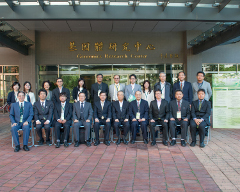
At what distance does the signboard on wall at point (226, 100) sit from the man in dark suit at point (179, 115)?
217 cm

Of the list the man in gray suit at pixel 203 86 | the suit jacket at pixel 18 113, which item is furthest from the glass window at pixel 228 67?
the suit jacket at pixel 18 113

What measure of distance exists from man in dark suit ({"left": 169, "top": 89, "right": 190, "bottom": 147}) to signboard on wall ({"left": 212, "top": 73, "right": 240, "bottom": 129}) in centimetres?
217

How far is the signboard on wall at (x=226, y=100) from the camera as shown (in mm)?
7047

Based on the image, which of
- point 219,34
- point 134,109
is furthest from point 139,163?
point 219,34

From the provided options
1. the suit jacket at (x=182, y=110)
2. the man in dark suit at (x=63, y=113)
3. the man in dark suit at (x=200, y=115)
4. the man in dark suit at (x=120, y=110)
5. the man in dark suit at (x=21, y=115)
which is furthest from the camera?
the man in dark suit at (x=120, y=110)

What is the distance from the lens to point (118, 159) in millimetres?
4223

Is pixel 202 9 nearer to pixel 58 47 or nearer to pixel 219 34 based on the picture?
pixel 219 34

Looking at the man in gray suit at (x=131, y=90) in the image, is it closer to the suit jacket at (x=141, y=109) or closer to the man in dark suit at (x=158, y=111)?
the suit jacket at (x=141, y=109)

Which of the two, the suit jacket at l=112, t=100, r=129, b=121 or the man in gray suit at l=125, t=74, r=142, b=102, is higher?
the man in gray suit at l=125, t=74, r=142, b=102

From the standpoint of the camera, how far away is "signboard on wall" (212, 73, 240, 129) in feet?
23.1

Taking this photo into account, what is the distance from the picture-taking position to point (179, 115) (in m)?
5.38

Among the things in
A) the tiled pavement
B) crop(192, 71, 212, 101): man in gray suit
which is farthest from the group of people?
crop(192, 71, 212, 101): man in gray suit

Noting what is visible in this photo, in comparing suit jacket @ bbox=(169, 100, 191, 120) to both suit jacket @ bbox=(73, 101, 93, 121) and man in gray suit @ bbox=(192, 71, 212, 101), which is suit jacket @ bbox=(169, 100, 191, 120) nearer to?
man in gray suit @ bbox=(192, 71, 212, 101)

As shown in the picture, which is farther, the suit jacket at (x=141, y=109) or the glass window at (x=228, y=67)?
the glass window at (x=228, y=67)
